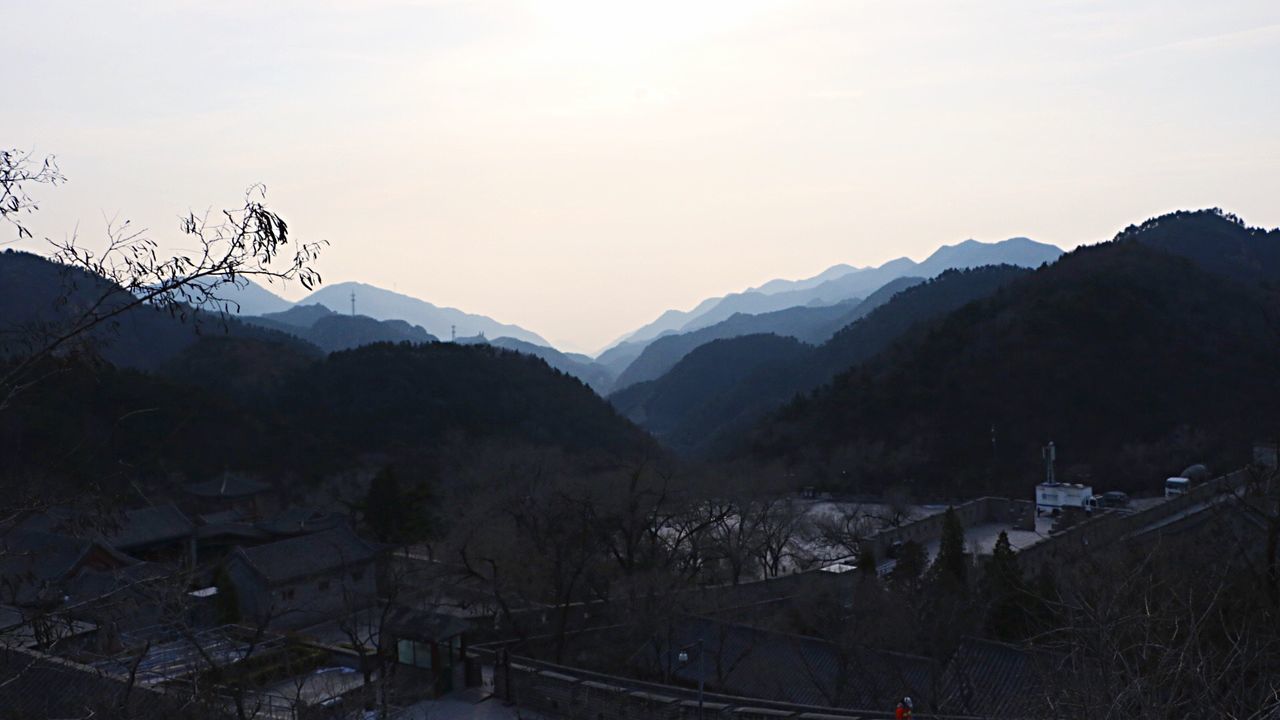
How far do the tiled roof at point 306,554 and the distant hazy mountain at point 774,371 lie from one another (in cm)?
3382

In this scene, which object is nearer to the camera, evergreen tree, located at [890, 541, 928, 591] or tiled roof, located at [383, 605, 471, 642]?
tiled roof, located at [383, 605, 471, 642]

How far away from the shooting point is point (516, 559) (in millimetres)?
19875

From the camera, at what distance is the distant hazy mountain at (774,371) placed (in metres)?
71.4

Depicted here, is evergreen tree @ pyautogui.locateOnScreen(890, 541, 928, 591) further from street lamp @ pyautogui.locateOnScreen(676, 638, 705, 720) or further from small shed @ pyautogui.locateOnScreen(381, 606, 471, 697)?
small shed @ pyautogui.locateOnScreen(381, 606, 471, 697)

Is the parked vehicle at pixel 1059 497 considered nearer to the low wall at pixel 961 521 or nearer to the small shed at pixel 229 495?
the low wall at pixel 961 521

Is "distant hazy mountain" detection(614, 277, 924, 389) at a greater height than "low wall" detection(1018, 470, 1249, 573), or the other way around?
"distant hazy mountain" detection(614, 277, 924, 389)

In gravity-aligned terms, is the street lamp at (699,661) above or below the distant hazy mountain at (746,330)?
below

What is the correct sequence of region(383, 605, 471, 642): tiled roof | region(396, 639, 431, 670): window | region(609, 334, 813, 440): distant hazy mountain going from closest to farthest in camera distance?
1. region(383, 605, 471, 642): tiled roof
2. region(396, 639, 431, 670): window
3. region(609, 334, 813, 440): distant hazy mountain

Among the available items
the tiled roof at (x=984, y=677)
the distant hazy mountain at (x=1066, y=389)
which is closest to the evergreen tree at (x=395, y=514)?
the tiled roof at (x=984, y=677)

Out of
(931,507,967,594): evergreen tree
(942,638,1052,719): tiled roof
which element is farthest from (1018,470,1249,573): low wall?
(942,638,1052,719): tiled roof

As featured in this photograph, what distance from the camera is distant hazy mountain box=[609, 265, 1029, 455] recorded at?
234ft

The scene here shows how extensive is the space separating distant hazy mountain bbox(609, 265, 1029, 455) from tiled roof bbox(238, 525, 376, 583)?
33.8 m

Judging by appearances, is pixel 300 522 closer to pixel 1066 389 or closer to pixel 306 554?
pixel 306 554

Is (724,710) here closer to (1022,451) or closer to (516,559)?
(516,559)
